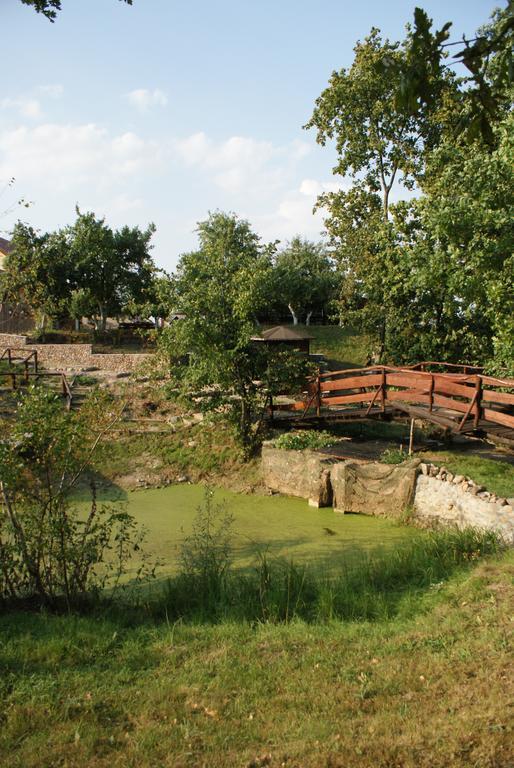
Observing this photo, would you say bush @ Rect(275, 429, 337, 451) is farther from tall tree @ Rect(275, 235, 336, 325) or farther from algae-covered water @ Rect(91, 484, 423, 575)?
tall tree @ Rect(275, 235, 336, 325)

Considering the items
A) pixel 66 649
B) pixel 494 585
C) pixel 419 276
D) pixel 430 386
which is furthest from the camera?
pixel 419 276

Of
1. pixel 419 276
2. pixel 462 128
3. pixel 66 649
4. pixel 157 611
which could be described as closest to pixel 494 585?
A: pixel 157 611

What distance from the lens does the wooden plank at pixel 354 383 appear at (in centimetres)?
1490

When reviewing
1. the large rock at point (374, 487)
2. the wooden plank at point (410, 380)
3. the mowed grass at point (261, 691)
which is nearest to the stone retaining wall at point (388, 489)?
the large rock at point (374, 487)

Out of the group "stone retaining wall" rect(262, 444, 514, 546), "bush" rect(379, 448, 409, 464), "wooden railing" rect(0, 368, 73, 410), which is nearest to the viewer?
"stone retaining wall" rect(262, 444, 514, 546)

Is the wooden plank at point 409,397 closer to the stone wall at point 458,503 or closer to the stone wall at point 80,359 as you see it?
the stone wall at point 458,503

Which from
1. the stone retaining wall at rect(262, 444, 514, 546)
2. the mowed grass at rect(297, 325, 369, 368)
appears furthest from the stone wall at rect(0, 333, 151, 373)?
the stone retaining wall at rect(262, 444, 514, 546)

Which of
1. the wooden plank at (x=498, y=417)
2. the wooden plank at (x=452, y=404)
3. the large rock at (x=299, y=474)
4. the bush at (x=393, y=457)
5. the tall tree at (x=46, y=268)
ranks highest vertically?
the tall tree at (x=46, y=268)

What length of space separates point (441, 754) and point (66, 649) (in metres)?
3.56

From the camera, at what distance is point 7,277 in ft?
92.9

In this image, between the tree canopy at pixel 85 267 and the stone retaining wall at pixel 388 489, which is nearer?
the stone retaining wall at pixel 388 489

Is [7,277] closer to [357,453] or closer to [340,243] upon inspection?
[340,243]

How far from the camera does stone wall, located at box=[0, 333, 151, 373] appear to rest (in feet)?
83.5

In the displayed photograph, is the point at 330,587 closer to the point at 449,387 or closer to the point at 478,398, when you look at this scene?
the point at 478,398
